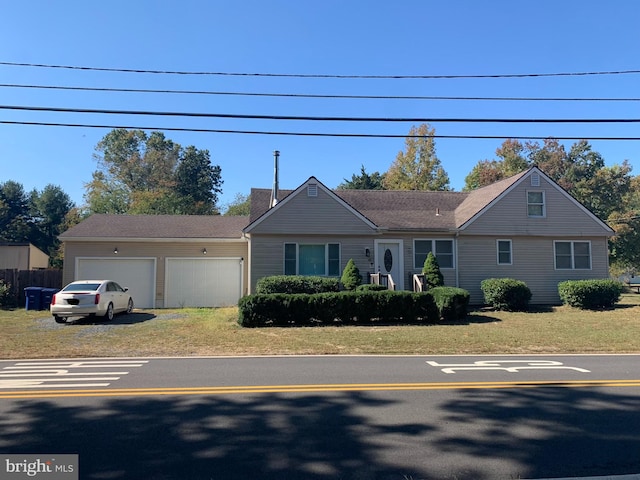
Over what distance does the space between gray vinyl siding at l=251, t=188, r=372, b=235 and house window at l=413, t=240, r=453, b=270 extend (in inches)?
106

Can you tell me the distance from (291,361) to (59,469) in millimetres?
5712

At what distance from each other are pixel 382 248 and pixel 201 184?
37891mm

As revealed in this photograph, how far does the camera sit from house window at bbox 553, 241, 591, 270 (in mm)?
21328

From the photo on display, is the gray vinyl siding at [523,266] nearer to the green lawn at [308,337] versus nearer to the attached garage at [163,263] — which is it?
the green lawn at [308,337]

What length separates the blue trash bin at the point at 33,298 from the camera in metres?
19.7

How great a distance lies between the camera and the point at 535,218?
21094mm

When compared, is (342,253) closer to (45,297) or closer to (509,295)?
(509,295)

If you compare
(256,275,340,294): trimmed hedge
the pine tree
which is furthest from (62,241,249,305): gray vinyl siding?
the pine tree

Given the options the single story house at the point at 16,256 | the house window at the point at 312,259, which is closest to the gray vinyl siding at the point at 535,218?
the house window at the point at 312,259

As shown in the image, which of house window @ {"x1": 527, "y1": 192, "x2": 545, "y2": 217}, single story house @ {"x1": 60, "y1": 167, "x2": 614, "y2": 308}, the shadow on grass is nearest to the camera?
the shadow on grass

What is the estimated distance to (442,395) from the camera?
648 centimetres

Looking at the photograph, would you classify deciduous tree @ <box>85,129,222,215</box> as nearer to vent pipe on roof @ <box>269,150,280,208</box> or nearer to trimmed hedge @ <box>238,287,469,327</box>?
vent pipe on roof @ <box>269,150,280,208</box>

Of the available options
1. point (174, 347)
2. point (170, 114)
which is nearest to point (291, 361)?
point (174, 347)

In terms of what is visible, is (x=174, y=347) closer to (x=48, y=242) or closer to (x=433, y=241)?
(x=433, y=241)
